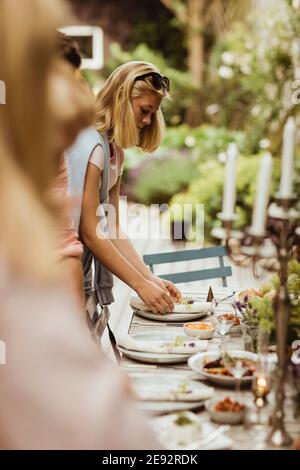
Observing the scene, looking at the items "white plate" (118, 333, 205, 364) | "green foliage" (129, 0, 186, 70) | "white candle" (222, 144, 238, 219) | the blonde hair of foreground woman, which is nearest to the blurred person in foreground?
the blonde hair of foreground woman

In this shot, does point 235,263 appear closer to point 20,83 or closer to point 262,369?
point 262,369

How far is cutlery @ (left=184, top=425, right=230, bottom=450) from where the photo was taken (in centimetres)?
155

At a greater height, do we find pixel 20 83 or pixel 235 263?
pixel 20 83

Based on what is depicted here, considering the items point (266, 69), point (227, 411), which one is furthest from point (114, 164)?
point (266, 69)

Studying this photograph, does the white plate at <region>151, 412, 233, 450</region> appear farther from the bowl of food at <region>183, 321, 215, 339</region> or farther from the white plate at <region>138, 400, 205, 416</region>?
the bowl of food at <region>183, 321, 215, 339</region>

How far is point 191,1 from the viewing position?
11625mm

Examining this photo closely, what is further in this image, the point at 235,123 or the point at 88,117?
the point at 235,123

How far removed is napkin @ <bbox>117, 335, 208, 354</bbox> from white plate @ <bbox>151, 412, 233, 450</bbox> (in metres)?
0.54

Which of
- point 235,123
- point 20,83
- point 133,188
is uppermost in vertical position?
point 20,83

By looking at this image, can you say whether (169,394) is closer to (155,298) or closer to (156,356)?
(156,356)

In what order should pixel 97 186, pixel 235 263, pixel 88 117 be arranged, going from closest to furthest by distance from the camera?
pixel 88 117
pixel 97 186
pixel 235 263
